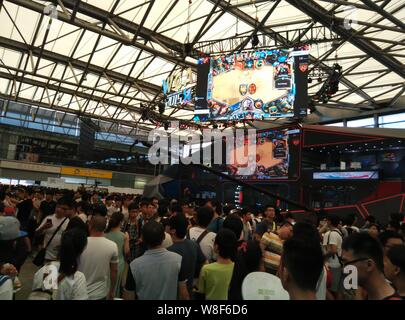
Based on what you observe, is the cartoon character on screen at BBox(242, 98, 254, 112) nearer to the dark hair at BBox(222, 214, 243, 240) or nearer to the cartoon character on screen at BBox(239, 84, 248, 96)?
the cartoon character on screen at BBox(239, 84, 248, 96)

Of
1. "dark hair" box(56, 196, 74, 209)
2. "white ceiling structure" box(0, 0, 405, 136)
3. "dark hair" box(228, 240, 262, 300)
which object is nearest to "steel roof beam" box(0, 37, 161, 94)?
"white ceiling structure" box(0, 0, 405, 136)

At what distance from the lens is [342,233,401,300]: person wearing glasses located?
5.56 feet

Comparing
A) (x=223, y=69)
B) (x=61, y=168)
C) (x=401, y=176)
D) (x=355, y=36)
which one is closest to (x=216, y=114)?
(x=223, y=69)

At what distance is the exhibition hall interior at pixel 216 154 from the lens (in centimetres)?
244

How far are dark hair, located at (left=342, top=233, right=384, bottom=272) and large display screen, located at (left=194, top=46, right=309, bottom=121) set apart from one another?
426 inches

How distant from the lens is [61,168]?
1089 inches

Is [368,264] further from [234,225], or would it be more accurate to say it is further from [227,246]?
[234,225]

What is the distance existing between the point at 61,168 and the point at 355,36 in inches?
963

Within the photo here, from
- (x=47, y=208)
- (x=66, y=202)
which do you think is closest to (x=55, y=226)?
(x=66, y=202)

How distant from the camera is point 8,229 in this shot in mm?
3572

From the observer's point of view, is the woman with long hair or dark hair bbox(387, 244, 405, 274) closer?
dark hair bbox(387, 244, 405, 274)

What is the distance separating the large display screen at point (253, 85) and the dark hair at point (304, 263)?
11197 mm

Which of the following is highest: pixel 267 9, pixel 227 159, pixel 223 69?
pixel 267 9
